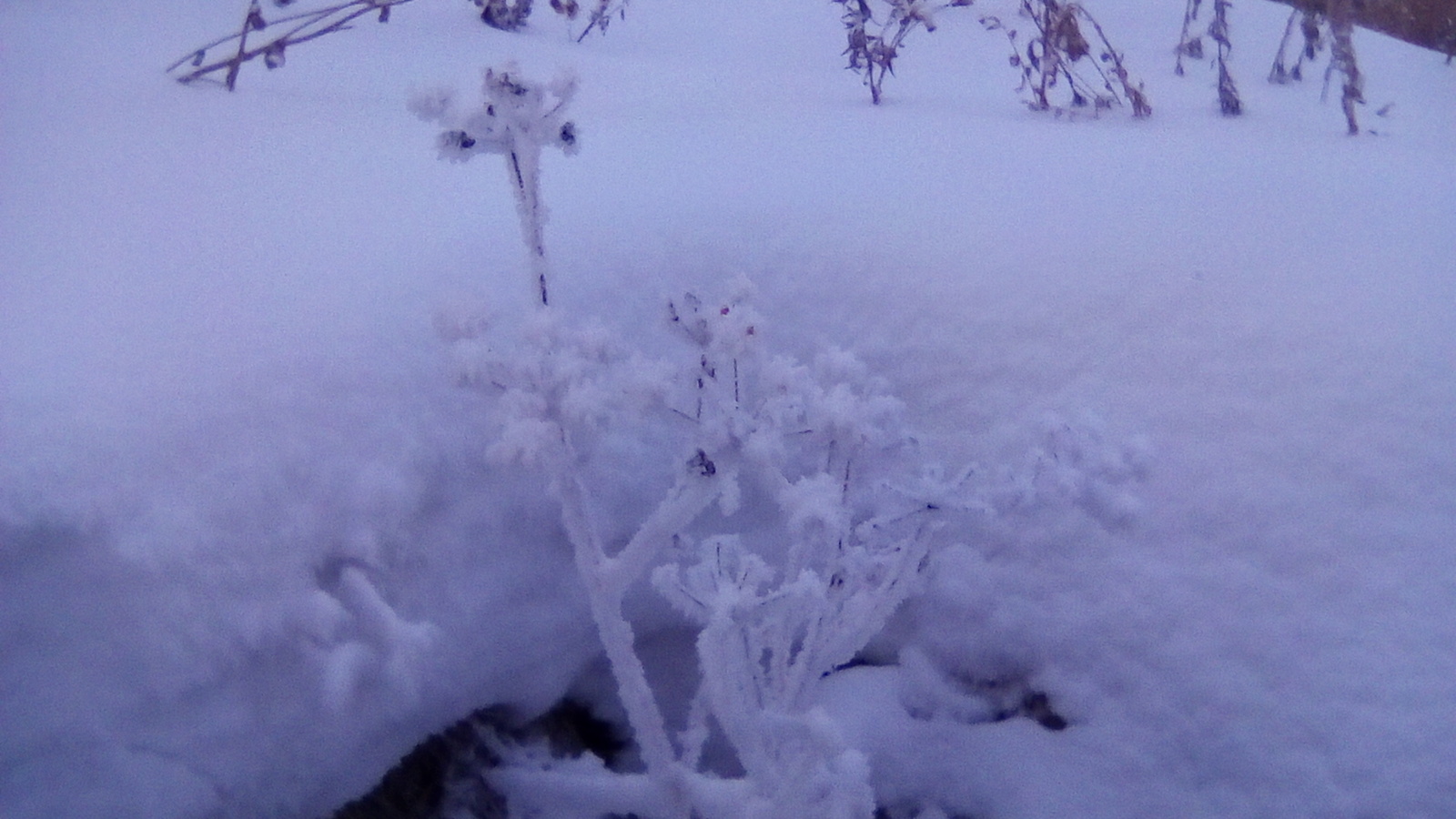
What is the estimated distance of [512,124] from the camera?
2.72 feet

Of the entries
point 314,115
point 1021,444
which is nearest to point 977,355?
point 1021,444

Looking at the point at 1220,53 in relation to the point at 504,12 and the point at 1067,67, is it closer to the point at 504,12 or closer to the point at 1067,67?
the point at 1067,67

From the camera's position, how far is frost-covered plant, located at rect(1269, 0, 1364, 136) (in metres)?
1.95

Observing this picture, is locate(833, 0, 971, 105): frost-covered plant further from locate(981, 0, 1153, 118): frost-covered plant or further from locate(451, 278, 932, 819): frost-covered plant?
locate(451, 278, 932, 819): frost-covered plant

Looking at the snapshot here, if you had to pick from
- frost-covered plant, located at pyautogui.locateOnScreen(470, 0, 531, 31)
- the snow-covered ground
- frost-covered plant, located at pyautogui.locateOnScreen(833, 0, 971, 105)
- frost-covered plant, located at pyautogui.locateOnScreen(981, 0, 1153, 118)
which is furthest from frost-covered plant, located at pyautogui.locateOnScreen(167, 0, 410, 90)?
frost-covered plant, located at pyautogui.locateOnScreen(981, 0, 1153, 118)

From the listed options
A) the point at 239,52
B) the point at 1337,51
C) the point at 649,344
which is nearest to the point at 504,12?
the point at 239,52

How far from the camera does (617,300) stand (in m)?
1.17

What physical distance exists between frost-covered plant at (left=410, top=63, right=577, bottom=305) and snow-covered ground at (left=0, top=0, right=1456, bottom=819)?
0.86 feet

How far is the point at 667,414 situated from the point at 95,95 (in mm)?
1078

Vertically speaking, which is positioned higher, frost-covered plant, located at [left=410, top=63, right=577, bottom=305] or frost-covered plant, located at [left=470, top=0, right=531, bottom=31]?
frost-covered plant, located at [left=470, top=0, right=531, bottom=31]

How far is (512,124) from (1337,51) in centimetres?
194

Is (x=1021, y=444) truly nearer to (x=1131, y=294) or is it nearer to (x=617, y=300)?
(x=1131, y=294)

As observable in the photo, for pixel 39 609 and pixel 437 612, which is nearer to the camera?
pixel 39 609

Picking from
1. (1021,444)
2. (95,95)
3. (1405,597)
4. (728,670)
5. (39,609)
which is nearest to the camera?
(39,609)
